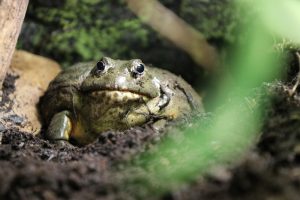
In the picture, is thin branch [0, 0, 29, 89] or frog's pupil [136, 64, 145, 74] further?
frog's pupil [136, 64, 145, 74]

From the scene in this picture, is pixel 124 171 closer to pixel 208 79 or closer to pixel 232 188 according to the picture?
pixel 232 188

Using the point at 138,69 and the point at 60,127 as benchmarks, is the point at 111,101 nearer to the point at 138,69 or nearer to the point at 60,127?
the point at 138,69

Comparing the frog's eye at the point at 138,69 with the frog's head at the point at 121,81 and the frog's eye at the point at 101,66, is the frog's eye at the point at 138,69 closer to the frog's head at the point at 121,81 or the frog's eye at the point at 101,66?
the frog's head at the point at 121,81

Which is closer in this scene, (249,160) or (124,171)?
(249,160)

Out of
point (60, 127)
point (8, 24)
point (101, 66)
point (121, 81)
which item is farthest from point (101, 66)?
point (8, 24)

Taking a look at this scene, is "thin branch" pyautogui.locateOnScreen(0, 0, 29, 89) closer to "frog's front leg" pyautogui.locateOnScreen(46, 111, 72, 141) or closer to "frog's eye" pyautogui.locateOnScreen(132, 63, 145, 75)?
"frog's front leg" pyautogui.locateOnScreen(46, 111, 72, 141)

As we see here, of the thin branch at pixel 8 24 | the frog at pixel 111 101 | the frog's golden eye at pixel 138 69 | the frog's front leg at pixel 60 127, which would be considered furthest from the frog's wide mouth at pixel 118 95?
the thin branch at pixel 8 24

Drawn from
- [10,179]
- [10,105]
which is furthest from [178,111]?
[10,179]

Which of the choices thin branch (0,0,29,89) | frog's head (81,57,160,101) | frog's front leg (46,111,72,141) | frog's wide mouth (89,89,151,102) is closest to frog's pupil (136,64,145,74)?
frog's head (81,57,160,101)
